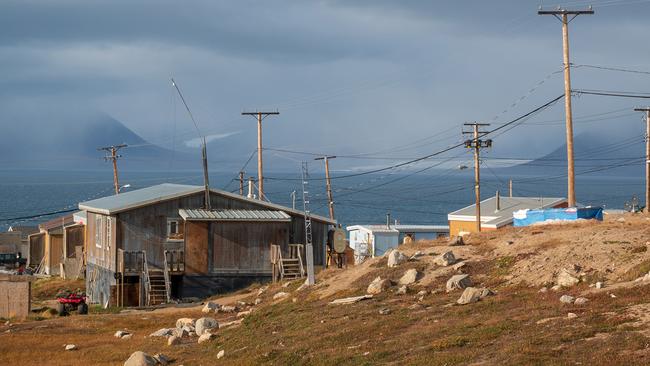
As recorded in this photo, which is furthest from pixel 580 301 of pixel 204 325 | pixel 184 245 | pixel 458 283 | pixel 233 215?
pixel 184 245

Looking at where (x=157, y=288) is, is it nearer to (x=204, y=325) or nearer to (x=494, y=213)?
(x=204, y=325)

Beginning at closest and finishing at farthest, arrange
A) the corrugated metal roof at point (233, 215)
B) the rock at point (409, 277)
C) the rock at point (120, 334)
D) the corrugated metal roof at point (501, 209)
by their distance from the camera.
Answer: the rock at point (409, 277), the rock at point (120, 334), the corrugated metal roof at point (233, 215), the corrugated metal roof at point (501, 209)

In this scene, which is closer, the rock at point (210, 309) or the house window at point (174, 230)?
the rock at point (210, 309)

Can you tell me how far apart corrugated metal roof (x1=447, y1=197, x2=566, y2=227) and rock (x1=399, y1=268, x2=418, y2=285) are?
37746 millimetres

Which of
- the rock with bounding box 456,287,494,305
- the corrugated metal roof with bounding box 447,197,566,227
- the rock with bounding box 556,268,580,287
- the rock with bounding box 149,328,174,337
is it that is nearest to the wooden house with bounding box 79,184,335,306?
the rock with bounding box 149,328,174,337

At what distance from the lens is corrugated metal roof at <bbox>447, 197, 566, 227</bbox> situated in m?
70.9

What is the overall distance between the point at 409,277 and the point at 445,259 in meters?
1.71

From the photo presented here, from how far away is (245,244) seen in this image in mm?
50031

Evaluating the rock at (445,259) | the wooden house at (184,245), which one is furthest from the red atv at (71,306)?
the rock at (445,259)

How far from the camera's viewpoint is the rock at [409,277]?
104ft

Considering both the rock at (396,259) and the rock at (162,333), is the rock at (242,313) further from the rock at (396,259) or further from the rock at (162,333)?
the rock at (396,259)

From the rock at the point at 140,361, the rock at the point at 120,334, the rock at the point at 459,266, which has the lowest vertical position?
the rock at the point at 120,334

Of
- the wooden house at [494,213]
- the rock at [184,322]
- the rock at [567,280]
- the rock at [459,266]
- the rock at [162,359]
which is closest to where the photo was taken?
the rock at [162,359]

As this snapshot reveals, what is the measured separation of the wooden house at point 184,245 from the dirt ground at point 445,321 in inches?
347
